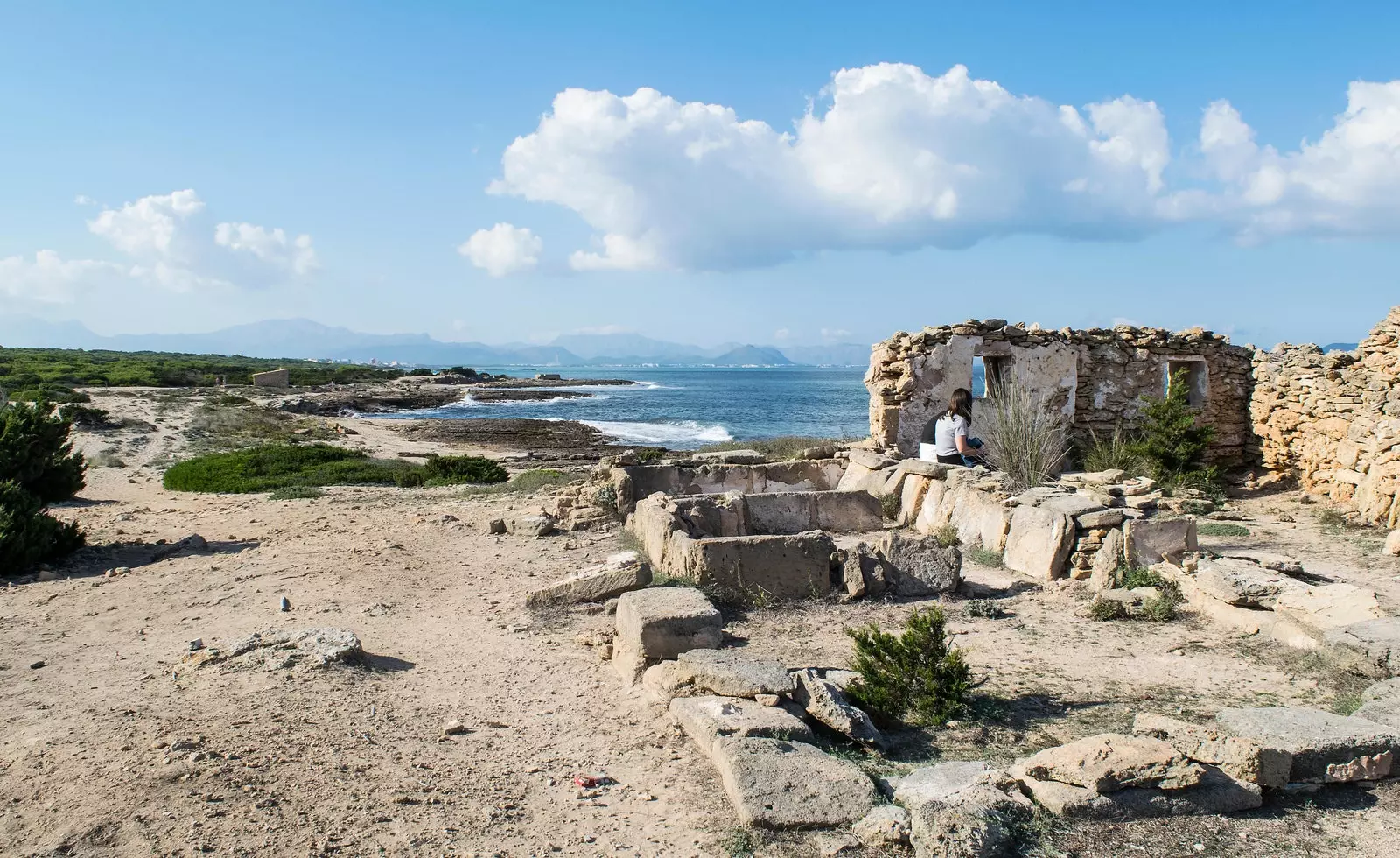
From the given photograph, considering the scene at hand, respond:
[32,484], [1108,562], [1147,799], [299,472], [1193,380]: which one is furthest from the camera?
[299,472]

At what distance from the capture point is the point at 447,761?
4.53m

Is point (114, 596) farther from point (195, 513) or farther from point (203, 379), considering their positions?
point (203, 379)

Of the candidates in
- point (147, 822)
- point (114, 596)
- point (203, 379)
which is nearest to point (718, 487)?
point (114, 596)

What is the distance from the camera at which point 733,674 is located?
5109mm

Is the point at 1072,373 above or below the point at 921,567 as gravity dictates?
above

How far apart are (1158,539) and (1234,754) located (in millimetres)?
4359

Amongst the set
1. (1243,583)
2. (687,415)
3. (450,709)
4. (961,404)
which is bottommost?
(687,415)

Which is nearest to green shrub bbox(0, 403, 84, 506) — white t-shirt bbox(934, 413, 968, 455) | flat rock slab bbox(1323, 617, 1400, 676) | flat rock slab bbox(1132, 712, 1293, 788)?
white t-shirt bbox(934, 413, 968, 455)

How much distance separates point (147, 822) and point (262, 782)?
49 centimetres

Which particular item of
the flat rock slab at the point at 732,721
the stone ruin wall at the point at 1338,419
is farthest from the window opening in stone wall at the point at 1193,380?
the flat rock slab at the point at 732,721

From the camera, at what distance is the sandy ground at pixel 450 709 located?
3795 millimetres

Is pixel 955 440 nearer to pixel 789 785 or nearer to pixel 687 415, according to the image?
pixel 789 785

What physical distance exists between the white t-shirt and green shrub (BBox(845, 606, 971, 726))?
6470mm

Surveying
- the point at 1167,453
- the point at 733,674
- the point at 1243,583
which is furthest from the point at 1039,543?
the point at 1167,453
